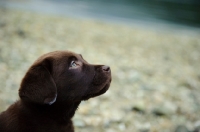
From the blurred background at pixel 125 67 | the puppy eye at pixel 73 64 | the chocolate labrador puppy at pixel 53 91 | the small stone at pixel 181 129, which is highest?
the puppy eye at pixel 73 64

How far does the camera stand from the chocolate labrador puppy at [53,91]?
3445mm

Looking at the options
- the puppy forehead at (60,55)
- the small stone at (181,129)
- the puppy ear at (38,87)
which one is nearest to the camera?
the puppy ear at (38,87)

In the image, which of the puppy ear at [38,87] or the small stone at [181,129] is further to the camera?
the small stone at [181,129]

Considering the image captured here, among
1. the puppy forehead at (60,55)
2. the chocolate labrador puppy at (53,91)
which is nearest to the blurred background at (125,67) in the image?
the chocolate labrador puppy at (53,91)

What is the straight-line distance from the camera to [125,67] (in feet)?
32.3

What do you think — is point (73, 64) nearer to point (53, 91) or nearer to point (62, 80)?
point (62, 80)

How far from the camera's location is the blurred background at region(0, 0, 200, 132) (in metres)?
6.24

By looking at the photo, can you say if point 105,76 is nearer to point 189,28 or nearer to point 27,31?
point 27,31

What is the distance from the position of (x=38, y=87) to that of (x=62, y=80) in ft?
1.32

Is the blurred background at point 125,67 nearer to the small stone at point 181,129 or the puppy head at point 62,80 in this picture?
the small stone at point 181,129

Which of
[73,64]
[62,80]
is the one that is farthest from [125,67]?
[62,80]

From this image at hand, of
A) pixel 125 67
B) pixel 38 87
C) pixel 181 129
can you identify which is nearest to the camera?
pixel 38 87

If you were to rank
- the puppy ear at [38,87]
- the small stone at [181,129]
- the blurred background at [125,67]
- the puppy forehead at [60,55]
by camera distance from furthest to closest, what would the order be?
the blurred background at [125,67], the small stone at [181,129], the puppy forehead at [60,55], the puppy ear at [38,87]

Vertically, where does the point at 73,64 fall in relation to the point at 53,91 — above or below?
above
